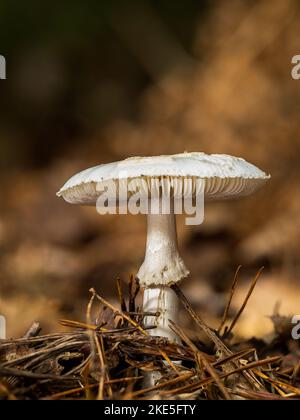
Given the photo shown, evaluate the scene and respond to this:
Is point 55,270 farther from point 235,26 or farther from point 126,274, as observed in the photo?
point 235,26

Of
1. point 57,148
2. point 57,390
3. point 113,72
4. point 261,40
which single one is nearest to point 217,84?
point 261,40

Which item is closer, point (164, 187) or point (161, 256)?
point (164, 187)

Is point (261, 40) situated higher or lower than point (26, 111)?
higher

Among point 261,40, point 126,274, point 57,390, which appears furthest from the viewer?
point 261,40

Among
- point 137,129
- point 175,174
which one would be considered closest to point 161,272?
point 175,174

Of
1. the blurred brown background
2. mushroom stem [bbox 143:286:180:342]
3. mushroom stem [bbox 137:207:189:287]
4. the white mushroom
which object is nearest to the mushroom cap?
the white mushroom

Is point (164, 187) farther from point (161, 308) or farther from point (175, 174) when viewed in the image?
point (161, 308)
